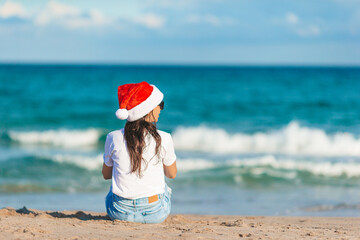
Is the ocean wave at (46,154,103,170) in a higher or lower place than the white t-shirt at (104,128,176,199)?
higher

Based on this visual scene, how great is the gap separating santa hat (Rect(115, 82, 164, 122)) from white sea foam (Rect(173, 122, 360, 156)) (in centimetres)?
891

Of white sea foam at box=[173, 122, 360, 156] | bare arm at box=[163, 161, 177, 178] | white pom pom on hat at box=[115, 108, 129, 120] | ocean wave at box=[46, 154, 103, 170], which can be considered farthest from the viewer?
white sea foam at box=[173, 122, 360, 156]

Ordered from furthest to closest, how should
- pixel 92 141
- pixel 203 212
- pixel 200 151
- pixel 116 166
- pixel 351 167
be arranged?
pixel 92 141 < pixel 200 151 < pixel 351 167 < pixel 203 212 < pixel 116 166

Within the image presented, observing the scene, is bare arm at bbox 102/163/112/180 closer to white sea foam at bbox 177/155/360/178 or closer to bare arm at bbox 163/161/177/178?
bare arm at bbox 163/161/177/178

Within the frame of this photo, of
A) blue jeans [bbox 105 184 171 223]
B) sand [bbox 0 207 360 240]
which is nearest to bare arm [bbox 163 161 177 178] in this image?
blue jeans [bbox 105 184 171 223]

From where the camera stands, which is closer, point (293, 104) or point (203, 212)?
point (203, 212)

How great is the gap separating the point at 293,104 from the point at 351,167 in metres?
13.4

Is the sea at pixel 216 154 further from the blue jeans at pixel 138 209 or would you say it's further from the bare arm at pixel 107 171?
the bare arm at pixel 107 171

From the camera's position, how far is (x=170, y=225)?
4.25m

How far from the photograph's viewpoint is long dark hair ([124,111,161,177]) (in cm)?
384

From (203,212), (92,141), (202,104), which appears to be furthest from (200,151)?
(202,104)

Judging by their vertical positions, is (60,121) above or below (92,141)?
above

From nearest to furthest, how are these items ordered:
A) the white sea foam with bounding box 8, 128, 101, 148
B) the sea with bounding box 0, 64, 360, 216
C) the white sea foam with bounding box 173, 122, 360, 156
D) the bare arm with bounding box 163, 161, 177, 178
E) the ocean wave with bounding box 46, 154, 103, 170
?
1. the bare arm with bounding box 163, 161, 177, 178
2. the sea with bounding box 0, 64, 360, 216
3. the ocean wave with bounding box 46, 154, 103, 170
4. the white sea foam with bounding box 173, 122, 360, 156
5. the white sea foam with bounding box 8, 128, 101, 148

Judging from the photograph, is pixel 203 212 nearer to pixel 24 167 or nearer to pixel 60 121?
pixel 24 167
